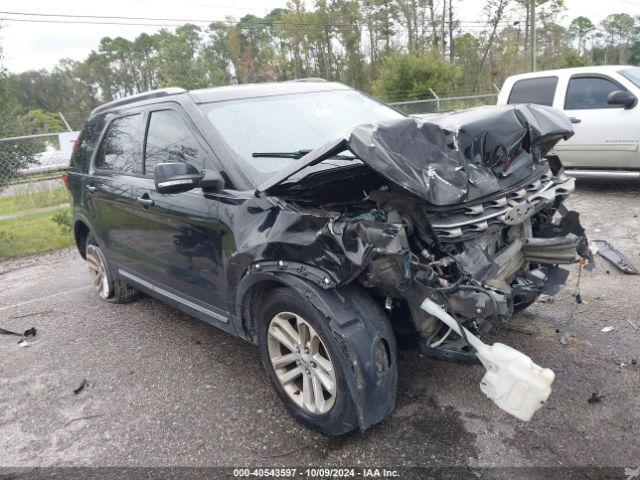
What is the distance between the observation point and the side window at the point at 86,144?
4.84 meters

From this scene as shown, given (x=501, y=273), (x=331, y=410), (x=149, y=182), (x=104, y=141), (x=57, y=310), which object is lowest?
(x=57, y=310)

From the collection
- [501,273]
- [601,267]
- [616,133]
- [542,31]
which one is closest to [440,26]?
[542,31]

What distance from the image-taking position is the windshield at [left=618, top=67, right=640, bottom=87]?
282 inches

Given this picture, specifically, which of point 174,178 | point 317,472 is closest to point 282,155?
point 174,178

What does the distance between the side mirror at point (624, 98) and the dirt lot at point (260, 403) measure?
3504mm

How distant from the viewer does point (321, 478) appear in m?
2.46

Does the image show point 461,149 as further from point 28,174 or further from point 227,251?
point 28,174

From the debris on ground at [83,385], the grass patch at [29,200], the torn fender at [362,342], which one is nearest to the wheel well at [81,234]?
the debris on ground at [83,385]

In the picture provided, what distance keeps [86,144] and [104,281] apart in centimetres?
141

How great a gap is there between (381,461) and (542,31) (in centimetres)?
3632

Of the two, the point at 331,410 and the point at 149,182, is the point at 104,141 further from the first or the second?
the point at 331,410

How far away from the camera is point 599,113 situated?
7.36m

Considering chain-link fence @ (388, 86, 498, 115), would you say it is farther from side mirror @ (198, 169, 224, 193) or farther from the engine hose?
the engine hose

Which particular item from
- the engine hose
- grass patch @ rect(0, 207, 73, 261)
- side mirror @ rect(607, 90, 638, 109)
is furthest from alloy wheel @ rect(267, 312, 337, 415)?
grass patch @ rect(0, 207, 73, 261)
